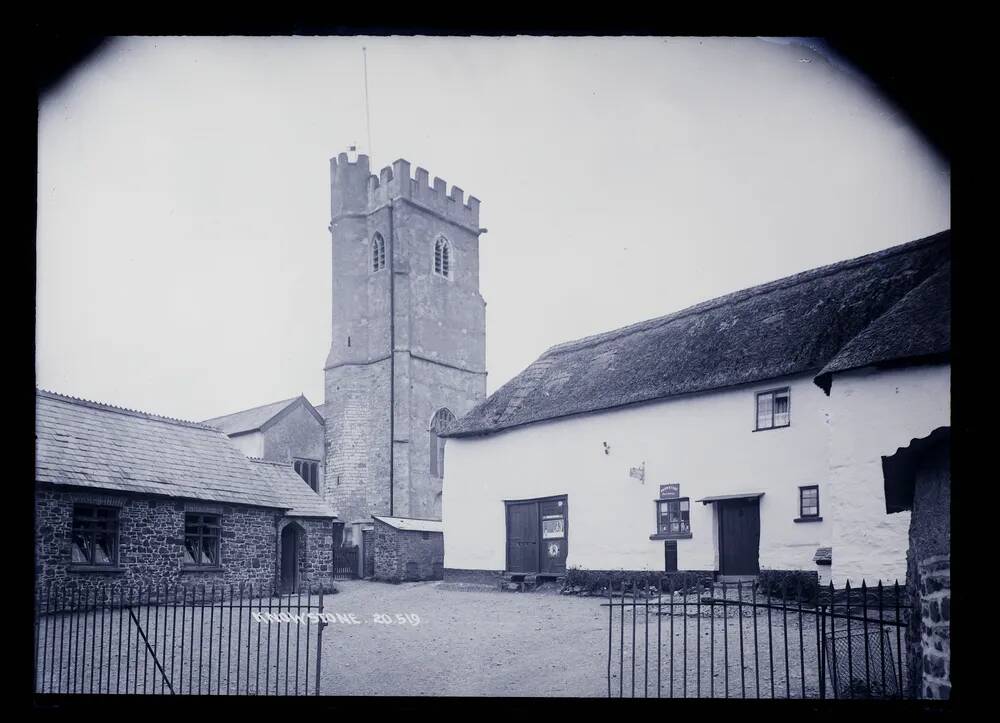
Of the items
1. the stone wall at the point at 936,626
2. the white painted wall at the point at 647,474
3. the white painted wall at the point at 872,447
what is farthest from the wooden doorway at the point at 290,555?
the stone wall at the point at 936,626

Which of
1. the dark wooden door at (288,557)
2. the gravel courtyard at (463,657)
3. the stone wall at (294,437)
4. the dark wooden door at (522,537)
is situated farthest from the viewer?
the dark wooden door at (522,537)

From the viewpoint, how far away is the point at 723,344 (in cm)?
1403

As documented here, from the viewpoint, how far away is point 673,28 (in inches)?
224

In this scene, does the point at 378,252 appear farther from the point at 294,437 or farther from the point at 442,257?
the point at 294,437

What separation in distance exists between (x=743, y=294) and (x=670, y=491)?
12.4ft

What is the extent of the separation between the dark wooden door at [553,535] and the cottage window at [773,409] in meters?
4.31

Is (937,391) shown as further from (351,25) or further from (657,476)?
(351,25)

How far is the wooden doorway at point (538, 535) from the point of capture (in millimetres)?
15531

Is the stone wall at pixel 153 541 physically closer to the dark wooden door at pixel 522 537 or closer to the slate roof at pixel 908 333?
the dark wooden door at pixel 522 537

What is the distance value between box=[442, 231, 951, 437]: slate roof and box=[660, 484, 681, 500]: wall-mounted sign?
1.50m

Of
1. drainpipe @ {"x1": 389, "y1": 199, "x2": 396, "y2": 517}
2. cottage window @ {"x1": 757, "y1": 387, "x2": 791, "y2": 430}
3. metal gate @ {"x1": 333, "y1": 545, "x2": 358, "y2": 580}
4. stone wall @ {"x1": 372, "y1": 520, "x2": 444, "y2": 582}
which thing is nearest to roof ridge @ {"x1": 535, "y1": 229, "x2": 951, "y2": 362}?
cottage window @ {"x1": 757, "y1": 387, "x2": 791, "y2": 430}

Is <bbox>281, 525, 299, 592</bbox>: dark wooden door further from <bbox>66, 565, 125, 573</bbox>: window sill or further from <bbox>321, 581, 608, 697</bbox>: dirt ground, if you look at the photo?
<bbox>66, 565, 125, 573</bbox>: window sill

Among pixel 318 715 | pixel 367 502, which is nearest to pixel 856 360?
pixel 318 715

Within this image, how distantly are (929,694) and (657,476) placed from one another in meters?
8.07
